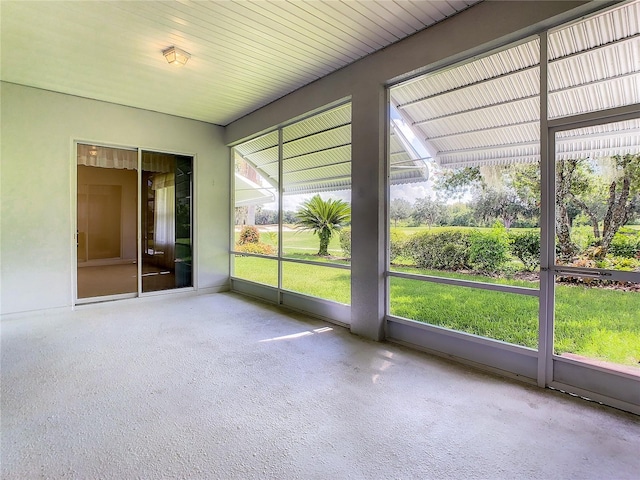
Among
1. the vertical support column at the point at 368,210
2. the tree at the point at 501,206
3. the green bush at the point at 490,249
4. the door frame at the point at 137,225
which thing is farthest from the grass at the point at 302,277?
the tree at the point at 501,206

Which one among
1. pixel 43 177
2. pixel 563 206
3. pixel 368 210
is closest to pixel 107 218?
pixel 43 177

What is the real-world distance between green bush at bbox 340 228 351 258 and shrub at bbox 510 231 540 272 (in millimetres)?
1802

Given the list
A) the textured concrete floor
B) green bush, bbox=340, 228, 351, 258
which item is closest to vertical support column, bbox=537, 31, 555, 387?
the textured concrete floor

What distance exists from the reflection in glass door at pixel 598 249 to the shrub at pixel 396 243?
139cm

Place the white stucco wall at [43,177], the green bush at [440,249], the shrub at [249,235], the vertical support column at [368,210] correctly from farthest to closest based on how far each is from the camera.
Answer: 1. the shrub at [249,235]
2. the white stucco wall at [43,177]
3. the vertical support column at [368,210]
4. the green bush at [440,249]

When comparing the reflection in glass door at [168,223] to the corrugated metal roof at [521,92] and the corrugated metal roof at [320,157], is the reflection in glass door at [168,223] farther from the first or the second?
the corrugated metal roof at [521,92]

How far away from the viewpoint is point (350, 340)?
3.60 m

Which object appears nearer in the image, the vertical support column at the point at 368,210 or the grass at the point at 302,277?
the vertical support column at the point at 368,210

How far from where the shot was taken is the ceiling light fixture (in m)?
3.41

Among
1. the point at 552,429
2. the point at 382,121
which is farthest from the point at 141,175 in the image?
the point at 552,429

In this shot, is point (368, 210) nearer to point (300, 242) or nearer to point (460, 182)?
point (460, 182)

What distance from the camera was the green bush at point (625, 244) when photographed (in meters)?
2.24

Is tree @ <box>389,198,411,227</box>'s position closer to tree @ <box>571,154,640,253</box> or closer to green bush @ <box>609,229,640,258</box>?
tree @ <box>571,154,640,253</box>

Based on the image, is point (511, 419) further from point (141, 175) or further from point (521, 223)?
point (141, 175)
